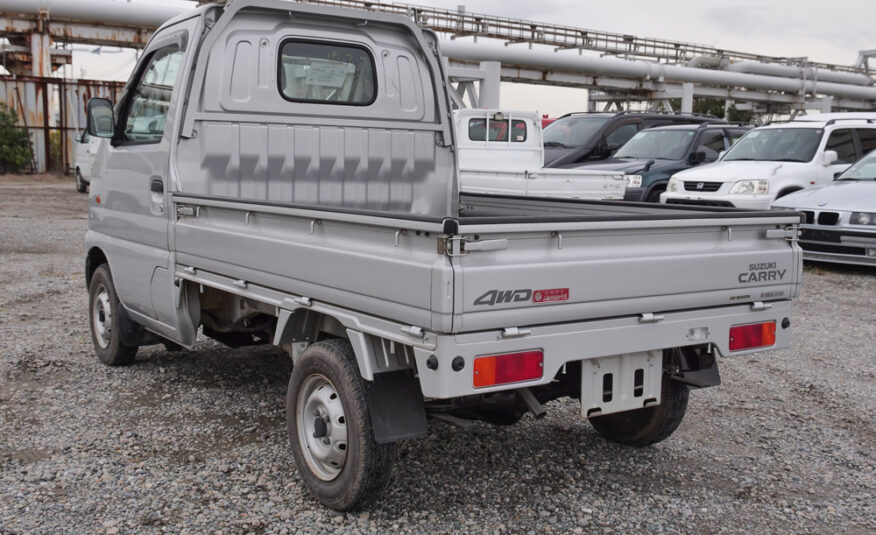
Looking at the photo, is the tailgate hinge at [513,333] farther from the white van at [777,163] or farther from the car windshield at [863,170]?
the car windshield at [863,170]

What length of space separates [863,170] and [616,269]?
9.22 metres

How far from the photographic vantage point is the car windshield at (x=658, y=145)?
13.7m

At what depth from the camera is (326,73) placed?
17.0 feet

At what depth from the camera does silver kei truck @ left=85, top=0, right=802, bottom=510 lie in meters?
3.15

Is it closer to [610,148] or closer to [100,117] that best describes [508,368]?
[100,117]

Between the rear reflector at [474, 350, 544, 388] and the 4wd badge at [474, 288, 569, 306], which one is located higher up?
the 4wd badge at [474, 288, 569, 306]

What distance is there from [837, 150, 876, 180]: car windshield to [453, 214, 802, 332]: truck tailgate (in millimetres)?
8003

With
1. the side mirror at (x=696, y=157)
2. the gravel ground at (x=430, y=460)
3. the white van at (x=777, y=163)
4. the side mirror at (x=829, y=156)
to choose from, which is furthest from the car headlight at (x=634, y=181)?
the gravel ground at (x=430, y=460)

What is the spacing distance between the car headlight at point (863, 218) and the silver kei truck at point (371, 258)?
6.52 metres

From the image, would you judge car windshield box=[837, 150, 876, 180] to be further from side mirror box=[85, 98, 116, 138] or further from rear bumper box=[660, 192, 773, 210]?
side mirror box=[85, 98, 116, 138]

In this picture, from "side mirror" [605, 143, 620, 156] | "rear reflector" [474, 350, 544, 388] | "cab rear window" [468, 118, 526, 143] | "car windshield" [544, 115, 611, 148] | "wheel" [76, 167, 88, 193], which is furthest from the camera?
"wheel" [76, 167, 88, 193]

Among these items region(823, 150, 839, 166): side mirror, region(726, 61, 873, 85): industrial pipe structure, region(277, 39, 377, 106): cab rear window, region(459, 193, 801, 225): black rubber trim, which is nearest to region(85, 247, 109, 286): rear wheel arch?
region(277, 39, 377, 106): cab rear window

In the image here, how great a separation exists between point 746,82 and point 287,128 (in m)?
34.4

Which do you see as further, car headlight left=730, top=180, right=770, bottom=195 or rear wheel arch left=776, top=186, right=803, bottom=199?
rear wheel arch left=776, top=186, right=803, bottom=199
